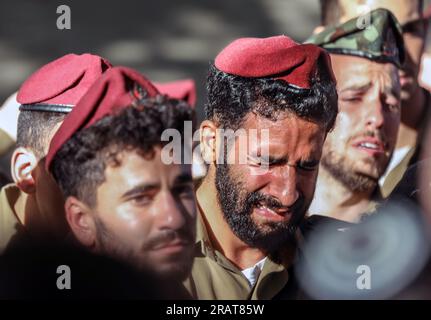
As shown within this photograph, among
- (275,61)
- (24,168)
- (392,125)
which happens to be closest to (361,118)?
(392,125)

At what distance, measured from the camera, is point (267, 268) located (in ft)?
8.02

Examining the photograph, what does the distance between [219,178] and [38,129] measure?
1.63ft

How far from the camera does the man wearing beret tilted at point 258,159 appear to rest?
2.35 meters

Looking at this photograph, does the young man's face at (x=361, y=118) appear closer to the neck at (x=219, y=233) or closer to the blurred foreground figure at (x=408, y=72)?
the blurred foreground figure at (x=408, y=72)

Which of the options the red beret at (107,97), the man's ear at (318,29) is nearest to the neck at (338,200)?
the man's ear at (318,29)

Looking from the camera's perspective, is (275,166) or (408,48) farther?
(408,48)

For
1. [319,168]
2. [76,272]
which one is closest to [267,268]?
[319,168]

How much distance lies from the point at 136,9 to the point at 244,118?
1.96 ft

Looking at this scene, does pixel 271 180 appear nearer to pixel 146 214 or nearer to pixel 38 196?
pixel 146 214

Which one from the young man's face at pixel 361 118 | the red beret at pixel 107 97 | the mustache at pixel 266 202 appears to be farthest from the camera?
the young man's face at pixel 361 118

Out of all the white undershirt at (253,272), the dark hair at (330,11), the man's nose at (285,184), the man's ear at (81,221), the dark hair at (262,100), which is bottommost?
the white undershirt at (253,272)

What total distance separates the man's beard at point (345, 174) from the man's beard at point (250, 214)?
0.67 feet

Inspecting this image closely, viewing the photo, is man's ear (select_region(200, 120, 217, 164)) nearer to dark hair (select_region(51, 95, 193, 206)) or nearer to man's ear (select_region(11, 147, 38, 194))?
dark hair (select_region(51, 95, 193, 206))

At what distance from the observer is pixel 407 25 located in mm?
2855
